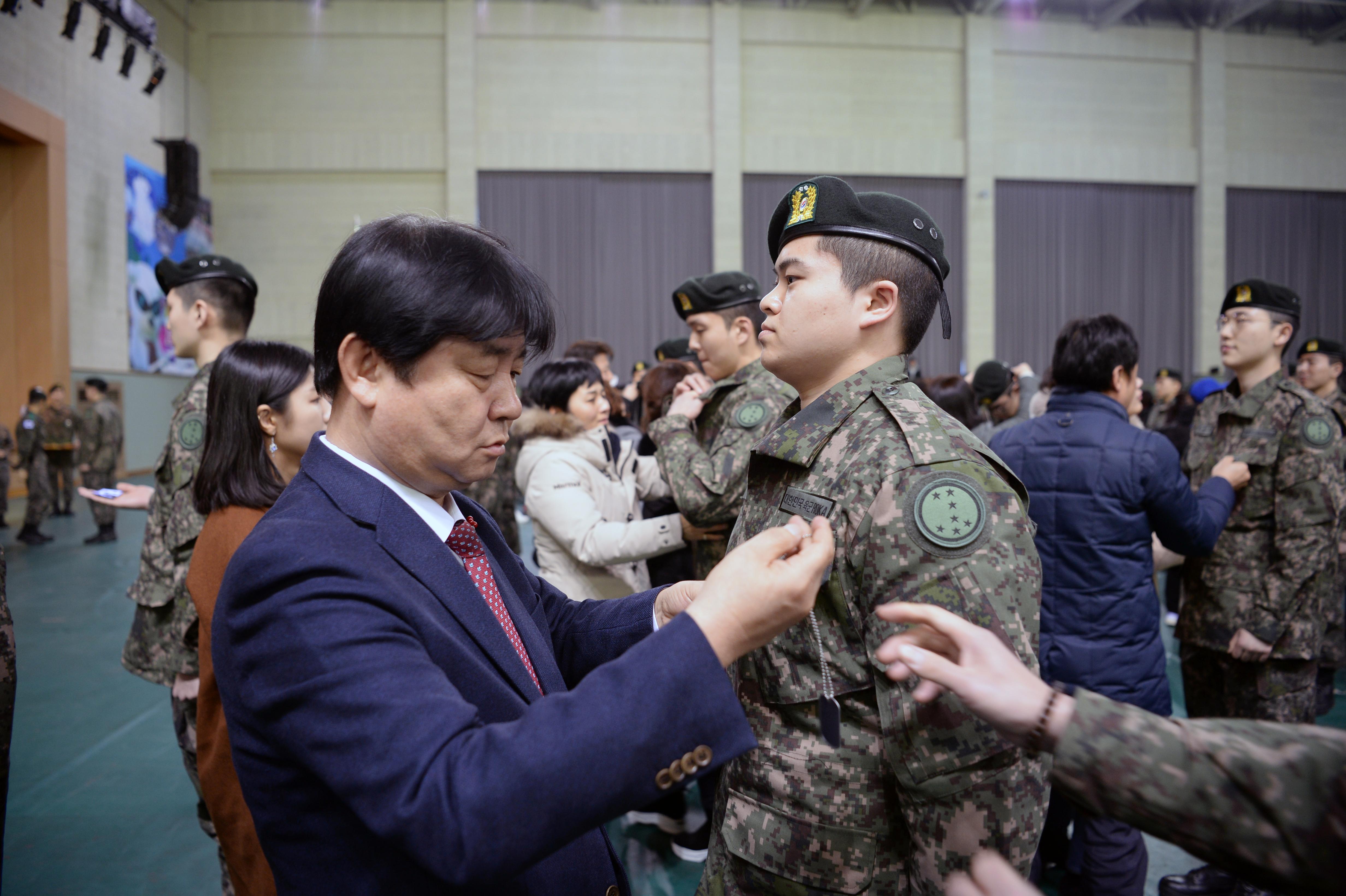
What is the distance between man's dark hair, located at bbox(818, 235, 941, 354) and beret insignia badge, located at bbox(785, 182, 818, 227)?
0.18ft

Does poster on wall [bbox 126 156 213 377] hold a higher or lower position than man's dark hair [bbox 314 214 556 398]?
higher

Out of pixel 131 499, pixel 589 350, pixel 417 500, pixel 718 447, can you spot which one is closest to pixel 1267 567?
pixel 718 447

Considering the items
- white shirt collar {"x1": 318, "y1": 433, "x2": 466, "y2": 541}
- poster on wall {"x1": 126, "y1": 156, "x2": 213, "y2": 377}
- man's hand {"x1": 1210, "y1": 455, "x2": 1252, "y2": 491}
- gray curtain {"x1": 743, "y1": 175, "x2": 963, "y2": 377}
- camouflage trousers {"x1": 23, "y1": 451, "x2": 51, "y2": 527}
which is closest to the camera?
white shirt collar {"x1": 318, "y1": 433, "x2": 466, "y2": 541}

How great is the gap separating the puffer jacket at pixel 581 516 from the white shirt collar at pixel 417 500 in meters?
1.55

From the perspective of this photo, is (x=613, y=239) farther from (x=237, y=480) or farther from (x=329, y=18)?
(x=237, y=480)

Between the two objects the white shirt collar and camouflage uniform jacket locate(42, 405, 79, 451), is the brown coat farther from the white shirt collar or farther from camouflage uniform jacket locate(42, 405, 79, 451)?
camouflage uniform jacket locate(42, 405, 79, 451)

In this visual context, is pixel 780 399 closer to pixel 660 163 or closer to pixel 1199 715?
pixel 1199 715

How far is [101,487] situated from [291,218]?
6.80m

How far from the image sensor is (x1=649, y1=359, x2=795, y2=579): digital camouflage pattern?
7.70 feet

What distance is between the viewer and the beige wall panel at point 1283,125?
1470 cm

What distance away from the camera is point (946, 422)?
4.16 feet

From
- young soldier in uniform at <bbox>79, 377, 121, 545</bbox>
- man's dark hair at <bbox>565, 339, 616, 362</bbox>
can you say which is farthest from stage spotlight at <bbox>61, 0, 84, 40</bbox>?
man's dark hair at <bbox>565, 339, 616, 362</bbox>

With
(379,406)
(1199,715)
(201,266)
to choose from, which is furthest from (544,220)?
(379,406)

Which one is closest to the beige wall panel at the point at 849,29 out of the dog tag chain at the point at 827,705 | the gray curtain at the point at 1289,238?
the gray curtain at the point at 1289,238
